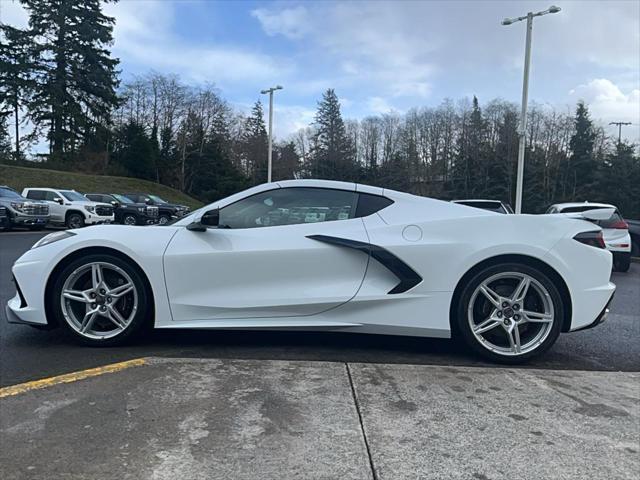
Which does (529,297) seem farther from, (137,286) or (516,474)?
(137,286)

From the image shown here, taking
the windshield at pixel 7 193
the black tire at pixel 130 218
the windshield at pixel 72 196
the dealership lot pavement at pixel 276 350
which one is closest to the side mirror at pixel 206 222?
the dealership lot pavement at pixel 276 350

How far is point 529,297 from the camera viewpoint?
373 cm

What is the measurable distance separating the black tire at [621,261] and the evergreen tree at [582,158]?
39461 mm

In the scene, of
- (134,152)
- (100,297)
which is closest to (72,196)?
(100,297)

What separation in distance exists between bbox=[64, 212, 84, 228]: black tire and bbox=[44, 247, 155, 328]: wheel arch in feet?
62.7

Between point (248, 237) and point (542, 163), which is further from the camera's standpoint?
point (542, 163)

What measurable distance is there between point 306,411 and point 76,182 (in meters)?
42.7

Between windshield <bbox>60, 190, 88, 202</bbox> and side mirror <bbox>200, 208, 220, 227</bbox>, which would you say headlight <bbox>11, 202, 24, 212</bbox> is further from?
side mirror <bbox>200, 208, 220, 227</bbox>

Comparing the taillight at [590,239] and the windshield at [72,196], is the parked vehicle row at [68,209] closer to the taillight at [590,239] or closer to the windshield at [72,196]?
the windshield at [72,196]

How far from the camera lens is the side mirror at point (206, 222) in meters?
3.74

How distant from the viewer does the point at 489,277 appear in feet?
12.0

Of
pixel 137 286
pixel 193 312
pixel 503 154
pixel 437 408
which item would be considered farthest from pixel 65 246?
pixel 503 154

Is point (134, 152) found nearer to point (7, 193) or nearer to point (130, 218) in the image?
point (130, 218)

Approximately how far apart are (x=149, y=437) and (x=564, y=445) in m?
2.06
